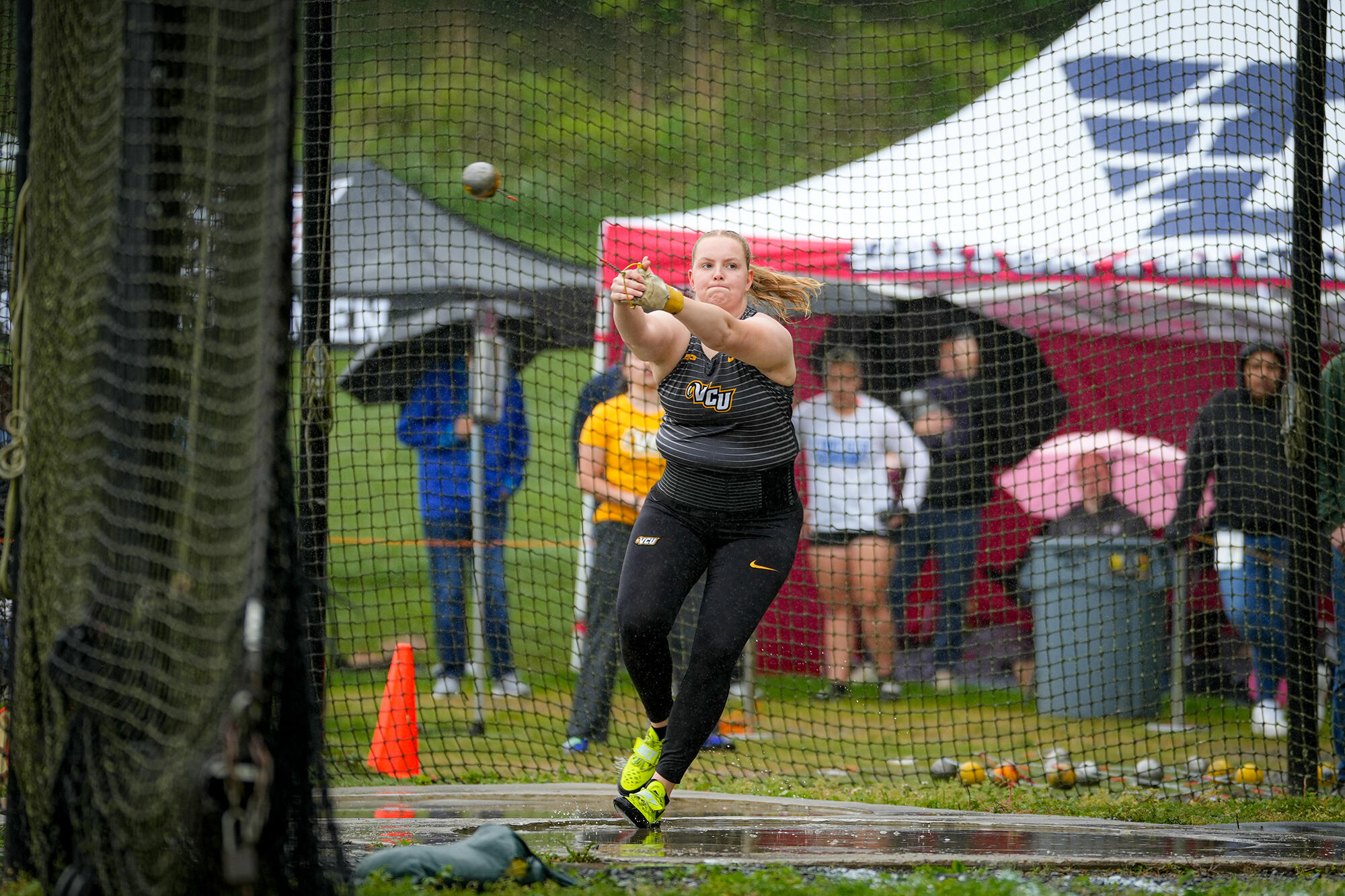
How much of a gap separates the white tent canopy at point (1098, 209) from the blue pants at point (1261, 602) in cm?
159

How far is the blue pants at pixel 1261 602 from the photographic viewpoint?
6949 mm

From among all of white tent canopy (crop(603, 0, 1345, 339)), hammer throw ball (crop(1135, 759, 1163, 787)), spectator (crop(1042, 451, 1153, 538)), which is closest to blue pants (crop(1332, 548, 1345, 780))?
hammer throw ball (crop(1135, 759, 1163, 787))

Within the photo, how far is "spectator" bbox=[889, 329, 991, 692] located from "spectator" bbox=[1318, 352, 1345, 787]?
8.38ft

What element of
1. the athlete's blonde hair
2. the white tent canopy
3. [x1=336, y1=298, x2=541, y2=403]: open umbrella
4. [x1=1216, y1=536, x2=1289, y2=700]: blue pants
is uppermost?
the white tent canopy

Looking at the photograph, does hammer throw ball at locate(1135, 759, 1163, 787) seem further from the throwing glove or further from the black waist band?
the throwing glove

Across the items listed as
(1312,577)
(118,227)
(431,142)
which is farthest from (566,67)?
(431,142)

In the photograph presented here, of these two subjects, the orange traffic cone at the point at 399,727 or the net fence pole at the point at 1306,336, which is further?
the orange traffic cone at the point at 399,727

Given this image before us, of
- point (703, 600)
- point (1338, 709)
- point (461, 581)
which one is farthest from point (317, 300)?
point (1338, 709)

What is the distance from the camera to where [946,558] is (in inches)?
357

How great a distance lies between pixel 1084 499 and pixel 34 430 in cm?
664

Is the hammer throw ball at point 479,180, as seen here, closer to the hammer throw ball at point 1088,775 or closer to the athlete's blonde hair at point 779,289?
the athlete's blonde hair at point 779,289

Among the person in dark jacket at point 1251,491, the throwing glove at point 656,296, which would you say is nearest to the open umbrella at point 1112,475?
the person in dark jacket at point 1251,491

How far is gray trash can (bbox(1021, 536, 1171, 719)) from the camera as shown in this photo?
8.33m

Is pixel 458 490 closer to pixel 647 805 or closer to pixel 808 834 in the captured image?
pixel 647 805
